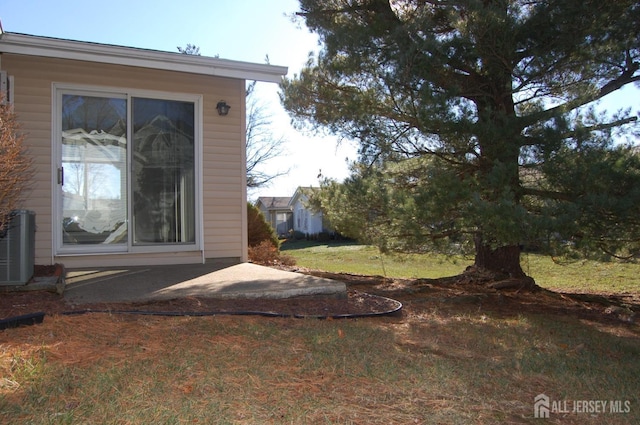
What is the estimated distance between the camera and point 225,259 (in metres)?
6.92

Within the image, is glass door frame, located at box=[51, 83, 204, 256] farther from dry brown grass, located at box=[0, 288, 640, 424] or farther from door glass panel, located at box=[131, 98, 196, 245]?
dry brown grass, located at box=[0, 288, 640, 424]

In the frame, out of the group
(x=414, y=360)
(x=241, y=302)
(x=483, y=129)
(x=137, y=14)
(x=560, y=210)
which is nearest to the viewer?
(x=414, y=360)

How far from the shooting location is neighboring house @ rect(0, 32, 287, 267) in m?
5.96

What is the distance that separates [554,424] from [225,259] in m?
5.12

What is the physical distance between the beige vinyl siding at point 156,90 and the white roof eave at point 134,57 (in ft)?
1.65

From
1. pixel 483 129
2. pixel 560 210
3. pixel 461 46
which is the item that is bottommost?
pixel 560 210

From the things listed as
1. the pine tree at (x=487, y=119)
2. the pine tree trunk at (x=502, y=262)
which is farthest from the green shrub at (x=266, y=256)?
the pine tree trunk at (x=502, y=262)

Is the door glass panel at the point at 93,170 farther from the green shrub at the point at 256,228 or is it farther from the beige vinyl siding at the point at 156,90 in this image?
the green shrub at the point at 256,228

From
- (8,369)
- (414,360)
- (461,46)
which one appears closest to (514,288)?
(461,46)

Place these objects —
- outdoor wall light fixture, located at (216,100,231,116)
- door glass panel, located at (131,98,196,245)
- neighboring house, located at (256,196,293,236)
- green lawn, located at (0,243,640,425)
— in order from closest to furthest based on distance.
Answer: green lawn, located at (0,243,640,425)
door glass panel, located at (131,98,196,245)
outdoor wall light fixture, located at (216,100,231,116)
neighboring house, located at (256,196,293,236)

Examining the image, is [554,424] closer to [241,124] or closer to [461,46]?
[461,46]

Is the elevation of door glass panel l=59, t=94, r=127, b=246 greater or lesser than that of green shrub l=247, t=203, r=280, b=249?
greater

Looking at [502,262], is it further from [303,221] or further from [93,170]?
[303,221]

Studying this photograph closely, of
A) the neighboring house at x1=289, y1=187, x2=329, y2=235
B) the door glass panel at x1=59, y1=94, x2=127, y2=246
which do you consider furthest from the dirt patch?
the neighboring house at x1=289, y1=187, x2=329, y2=235
